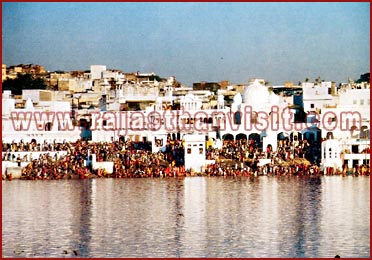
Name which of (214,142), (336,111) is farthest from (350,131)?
(214,142)

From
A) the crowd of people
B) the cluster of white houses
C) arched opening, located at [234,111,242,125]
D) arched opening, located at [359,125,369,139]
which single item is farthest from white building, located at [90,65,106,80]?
arched opening, located at [359,125,369,139]

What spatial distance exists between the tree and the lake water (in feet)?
28.3

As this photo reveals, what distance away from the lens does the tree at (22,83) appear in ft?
87.7

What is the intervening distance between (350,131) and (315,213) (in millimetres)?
6154

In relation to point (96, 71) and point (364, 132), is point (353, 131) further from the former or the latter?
point (96, 71)

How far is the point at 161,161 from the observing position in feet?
63.1

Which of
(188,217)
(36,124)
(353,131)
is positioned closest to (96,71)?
(36,124)

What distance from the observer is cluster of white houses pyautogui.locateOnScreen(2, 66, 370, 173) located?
64.4 feet

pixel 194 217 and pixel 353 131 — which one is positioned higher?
pixel 353 131

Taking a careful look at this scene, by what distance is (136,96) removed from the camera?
957 inches

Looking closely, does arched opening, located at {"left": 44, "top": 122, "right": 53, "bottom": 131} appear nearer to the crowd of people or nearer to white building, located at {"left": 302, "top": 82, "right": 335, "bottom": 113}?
the crowd of people

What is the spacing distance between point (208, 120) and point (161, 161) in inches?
101

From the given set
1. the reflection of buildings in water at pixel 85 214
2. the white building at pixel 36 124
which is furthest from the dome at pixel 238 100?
the reflection of buildings in water at pixel 85 214

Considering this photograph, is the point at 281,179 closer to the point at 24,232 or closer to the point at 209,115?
the point at 209,115
